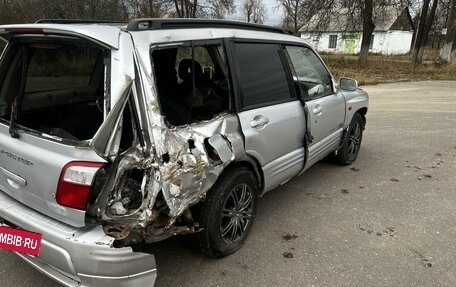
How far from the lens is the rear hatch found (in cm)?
228

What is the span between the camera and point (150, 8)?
2709cm

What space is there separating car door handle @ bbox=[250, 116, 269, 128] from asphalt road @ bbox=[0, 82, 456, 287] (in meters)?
1.05

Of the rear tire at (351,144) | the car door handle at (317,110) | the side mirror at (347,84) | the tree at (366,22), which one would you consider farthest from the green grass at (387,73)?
the car door handle at (317,110)

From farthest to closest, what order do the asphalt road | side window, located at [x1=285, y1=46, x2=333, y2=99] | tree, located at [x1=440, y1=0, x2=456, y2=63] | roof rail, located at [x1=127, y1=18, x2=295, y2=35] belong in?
tree, located at [x1=440, y1=0, x2=456, y2=63], side window, located at [x1=285, y1=46, x2=333, y2=99], the asphalt road, roof rail, located at [x1=127, y1=18, x2=295, y2=35]

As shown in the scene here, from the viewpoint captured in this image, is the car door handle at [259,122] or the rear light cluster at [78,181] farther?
the car door handle at [259,122]

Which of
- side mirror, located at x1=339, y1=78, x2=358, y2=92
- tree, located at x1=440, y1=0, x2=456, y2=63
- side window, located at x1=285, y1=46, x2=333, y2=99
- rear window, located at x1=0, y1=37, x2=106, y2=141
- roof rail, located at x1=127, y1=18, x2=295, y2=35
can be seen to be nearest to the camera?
roof rail, located at x1=127, y1=18, x2=295, y2=35

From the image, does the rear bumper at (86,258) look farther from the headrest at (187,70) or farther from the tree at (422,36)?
the tree at (422,36)

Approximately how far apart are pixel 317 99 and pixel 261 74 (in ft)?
3.39

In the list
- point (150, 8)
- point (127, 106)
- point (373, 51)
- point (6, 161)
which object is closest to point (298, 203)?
point (127, 106)

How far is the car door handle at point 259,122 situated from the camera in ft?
10.5

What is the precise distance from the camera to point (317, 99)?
4.26 metres

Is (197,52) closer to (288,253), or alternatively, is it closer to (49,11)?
(288,253)

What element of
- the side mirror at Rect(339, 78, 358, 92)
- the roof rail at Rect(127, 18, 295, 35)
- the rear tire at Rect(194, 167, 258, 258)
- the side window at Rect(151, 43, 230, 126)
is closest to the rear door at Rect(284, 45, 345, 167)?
the side mirror at Rect(339, 78, 358, 92)

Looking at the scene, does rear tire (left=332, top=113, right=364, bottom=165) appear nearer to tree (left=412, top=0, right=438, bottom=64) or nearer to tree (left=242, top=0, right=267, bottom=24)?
tree (left=412, top=0, right=438, bottom=64)
